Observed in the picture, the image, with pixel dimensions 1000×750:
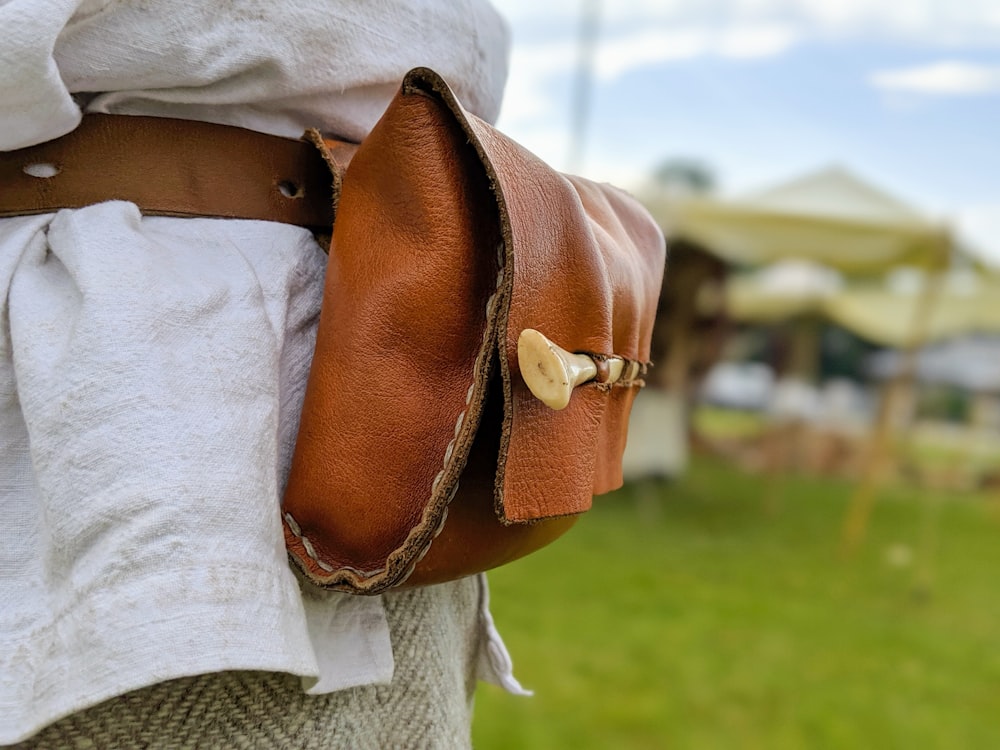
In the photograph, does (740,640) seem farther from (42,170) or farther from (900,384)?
(42,170)

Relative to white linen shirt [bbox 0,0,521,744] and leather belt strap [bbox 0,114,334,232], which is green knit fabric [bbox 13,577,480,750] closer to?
white linen shirt [bbox 0,0,521,744]

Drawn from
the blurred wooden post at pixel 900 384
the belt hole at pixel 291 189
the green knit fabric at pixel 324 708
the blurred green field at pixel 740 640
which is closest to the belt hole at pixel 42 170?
the belt hole at pixel 291 189

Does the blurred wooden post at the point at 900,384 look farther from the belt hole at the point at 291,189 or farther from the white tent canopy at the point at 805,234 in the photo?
the belt hole at the point at 291,189

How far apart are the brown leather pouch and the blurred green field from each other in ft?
5.66

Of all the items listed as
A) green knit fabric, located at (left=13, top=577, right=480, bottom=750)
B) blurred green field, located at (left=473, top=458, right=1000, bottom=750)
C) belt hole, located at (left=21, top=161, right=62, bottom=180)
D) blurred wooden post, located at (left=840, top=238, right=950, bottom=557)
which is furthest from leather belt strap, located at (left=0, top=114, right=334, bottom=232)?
blurred wooden post, located at (left=840, top=238, right=950, bottom=557)

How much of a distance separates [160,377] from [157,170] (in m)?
0.15

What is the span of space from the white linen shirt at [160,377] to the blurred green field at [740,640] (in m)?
1.74

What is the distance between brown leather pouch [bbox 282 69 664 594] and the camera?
47 centimetres

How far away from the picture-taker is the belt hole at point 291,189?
60 cm

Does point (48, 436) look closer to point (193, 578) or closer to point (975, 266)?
point (193, 578)

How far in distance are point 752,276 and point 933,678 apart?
24.5ft

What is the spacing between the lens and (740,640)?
9.70ft

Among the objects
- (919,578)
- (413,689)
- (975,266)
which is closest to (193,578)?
(413,689)

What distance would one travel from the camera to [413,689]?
62 cm
